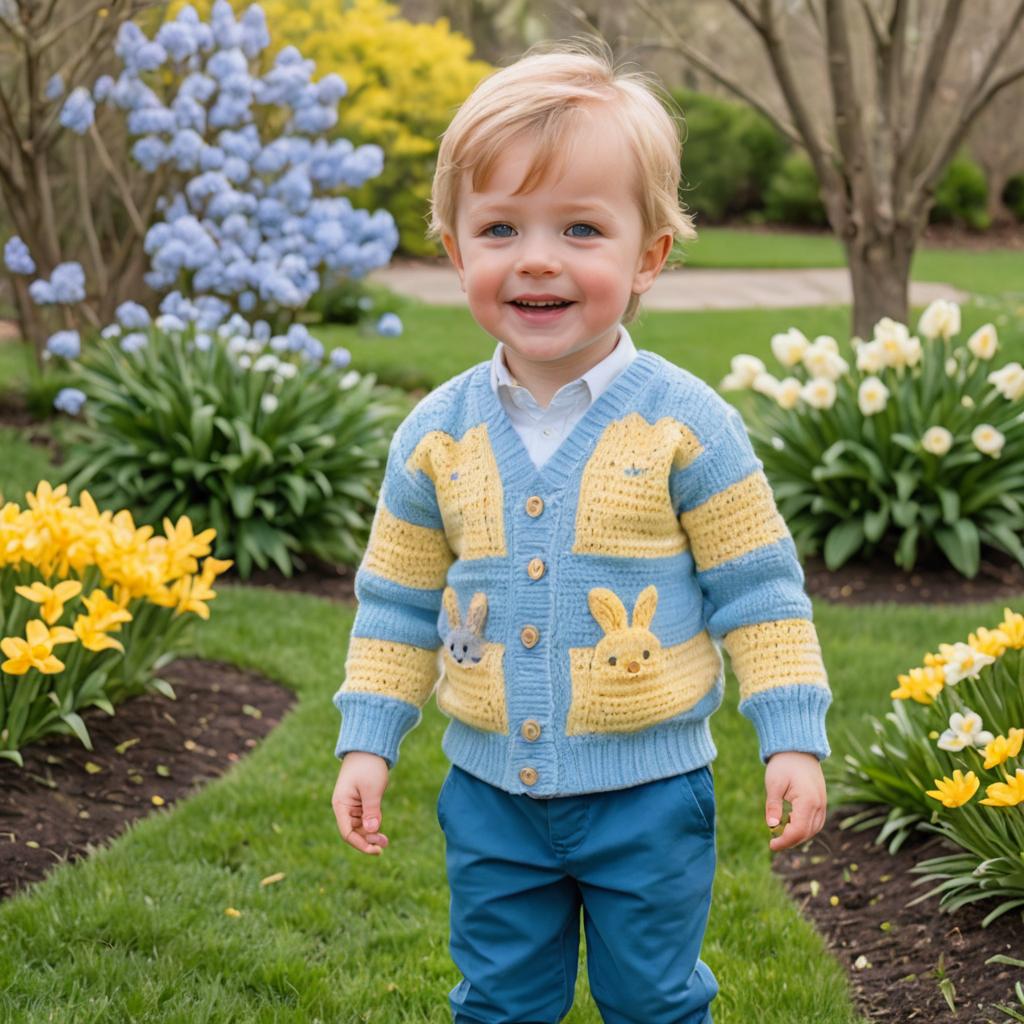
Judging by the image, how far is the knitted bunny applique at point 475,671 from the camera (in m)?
2.03

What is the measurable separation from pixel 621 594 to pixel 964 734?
3.14 feet

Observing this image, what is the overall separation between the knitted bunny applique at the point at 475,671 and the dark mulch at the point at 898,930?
41.2 inches

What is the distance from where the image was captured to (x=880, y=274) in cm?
646

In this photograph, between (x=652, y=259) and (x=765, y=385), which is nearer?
(x=652, y=259)

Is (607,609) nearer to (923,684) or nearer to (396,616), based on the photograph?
(396,616)

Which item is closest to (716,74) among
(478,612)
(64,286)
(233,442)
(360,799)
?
(233,442)

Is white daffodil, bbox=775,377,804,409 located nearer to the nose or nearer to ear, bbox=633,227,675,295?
ear, bbox=633,227,675,295

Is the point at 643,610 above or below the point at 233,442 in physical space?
above

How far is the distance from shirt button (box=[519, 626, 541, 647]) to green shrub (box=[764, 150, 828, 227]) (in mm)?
19548

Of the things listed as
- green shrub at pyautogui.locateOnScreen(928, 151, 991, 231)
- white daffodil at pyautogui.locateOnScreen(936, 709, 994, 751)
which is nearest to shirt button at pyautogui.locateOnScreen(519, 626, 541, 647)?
white daffodil at pyautogui.locateOnScreen(936, 709, 994, 751)

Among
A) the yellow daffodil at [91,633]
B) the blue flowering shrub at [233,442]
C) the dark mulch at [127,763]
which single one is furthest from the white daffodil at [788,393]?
the yellow daffodil at [91,633]

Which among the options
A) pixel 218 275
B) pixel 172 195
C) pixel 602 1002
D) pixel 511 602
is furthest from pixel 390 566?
pixel 172 195

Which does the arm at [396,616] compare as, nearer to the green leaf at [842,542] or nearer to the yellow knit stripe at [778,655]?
the yellow knit stripe at [778,655]

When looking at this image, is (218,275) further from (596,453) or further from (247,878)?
(596,453)
